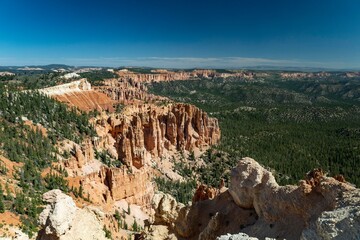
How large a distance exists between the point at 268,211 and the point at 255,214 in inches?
110

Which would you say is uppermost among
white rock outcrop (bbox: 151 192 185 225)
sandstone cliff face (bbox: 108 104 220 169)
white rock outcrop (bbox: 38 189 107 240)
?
white rock outcrop (bbox: 38 189 107 240)

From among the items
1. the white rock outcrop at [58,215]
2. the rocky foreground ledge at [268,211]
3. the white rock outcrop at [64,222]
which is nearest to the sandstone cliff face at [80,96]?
the rocky foreground ledge at [268,211]

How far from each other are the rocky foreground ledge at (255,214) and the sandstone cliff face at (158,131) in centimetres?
4706

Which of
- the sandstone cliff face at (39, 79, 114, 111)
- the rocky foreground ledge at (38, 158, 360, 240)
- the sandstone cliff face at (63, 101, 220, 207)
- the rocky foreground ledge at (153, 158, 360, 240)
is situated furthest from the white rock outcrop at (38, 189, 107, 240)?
the sandstone cliff face at (39, 79, 114, 111)

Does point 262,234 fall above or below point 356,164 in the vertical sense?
above

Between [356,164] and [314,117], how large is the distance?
8857 cm

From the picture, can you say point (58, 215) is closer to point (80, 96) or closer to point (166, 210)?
point (166, 210)

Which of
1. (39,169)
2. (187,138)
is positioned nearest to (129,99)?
(187,138)

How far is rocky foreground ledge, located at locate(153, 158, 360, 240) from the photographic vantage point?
11094 millimetres

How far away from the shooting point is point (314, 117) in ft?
579

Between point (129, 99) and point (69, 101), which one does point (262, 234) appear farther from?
Answer: point (129, 99)

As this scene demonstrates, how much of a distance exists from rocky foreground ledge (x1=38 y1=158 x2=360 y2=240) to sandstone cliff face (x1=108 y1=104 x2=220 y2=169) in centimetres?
4706

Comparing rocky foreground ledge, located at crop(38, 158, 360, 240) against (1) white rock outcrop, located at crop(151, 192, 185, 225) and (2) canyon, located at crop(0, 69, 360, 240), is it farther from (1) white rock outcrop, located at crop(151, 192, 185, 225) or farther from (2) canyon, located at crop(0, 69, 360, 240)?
(1) white rock outcrop, located at crop(151, 192, 185, 225)

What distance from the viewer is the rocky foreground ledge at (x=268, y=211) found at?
36.4ft
